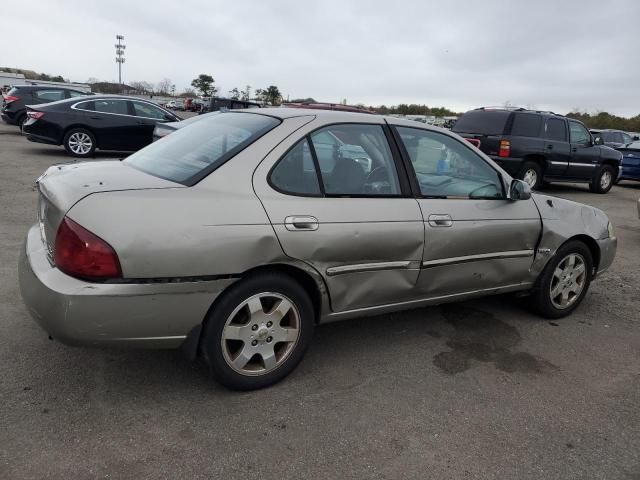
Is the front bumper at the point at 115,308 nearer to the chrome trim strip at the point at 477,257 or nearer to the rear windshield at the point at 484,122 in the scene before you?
the chrome trim strip at the point at 477,257

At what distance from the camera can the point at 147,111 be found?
12.5m

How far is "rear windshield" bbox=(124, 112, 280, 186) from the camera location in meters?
2.93

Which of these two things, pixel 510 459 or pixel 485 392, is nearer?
pixel 510 459

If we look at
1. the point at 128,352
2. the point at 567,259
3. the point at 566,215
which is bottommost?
the point at 128,352

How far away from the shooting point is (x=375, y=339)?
383 cm

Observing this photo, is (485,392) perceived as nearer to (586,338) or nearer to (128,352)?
(586,338)

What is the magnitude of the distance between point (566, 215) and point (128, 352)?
11.4 feet

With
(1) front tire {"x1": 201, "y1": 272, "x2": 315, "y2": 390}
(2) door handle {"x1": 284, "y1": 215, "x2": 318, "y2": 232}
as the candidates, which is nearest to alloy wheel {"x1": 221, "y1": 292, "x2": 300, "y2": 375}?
(1) front tire {"x1": 201, "y1": 272, "x2": 315, "y2": 390}

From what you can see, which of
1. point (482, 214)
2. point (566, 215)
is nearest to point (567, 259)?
point (566, 215)

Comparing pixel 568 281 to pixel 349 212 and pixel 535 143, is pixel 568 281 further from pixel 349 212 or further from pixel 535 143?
pixel 535 143

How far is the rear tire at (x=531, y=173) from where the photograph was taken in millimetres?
11117

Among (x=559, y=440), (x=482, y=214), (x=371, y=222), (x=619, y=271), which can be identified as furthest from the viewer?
(x=619, y=271)

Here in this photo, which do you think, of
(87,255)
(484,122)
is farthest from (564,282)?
(484,122)

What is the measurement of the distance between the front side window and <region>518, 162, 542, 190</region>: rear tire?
784 centimetres
